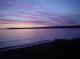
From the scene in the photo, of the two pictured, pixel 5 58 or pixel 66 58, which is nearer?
pixel 66 58

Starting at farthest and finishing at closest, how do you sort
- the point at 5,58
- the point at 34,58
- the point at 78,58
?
1. the point at 5,58
2. the point at 34,58
3. the point at 78,58

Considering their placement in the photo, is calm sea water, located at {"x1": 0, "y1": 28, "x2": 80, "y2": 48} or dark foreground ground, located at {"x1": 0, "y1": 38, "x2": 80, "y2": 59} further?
calm sea water, located at {"x1": 0, "y1": 28, "x2": 80, "y2": 48}

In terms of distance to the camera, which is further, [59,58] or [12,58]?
[12,58]

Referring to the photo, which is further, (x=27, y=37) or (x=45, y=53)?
(x=27, y=37)

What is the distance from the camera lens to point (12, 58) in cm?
800

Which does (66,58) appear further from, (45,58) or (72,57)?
(45,58)

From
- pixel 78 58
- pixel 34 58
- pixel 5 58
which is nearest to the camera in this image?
pixel 78 58

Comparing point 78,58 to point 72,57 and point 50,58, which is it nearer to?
point 72,57

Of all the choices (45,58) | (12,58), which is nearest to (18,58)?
(12,58)

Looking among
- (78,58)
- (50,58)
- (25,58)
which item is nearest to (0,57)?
(25,58)

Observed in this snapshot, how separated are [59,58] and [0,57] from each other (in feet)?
12.3

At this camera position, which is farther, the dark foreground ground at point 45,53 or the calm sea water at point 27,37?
the calm sea water at point 27,37

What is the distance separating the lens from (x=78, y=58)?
23.7ft

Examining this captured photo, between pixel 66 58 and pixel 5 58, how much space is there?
364 centimetres
